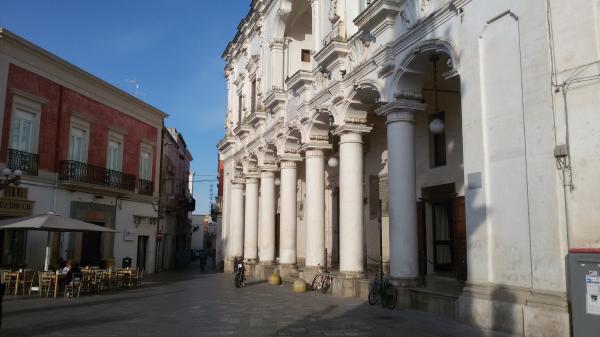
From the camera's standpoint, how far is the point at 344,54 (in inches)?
573

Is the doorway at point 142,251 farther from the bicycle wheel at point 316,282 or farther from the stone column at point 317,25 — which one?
the stone column at point 317,25

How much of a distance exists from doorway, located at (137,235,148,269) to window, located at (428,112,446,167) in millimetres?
15622

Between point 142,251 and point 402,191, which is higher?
point 402,191

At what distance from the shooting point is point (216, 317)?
412 inches

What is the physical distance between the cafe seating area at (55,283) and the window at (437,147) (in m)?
10.5

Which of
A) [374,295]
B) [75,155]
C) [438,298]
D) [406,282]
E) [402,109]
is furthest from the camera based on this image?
[75,155]

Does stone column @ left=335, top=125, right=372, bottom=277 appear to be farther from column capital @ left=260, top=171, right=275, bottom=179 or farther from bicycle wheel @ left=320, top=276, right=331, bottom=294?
column capital @ left=260, top=171, right=275, bottom=179

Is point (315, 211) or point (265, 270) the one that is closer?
point (315, 211)

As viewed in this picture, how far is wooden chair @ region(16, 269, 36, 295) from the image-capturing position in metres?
14.5

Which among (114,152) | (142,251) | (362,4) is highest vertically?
(362,4)

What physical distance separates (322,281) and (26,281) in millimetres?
8424

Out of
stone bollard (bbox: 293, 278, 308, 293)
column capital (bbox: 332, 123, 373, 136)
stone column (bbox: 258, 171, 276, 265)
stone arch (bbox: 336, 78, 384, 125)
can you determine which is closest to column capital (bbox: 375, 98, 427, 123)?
stone arch (bbox: 336, 78, 384, 125)

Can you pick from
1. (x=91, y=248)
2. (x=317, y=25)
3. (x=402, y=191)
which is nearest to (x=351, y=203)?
(x=402, y=191)

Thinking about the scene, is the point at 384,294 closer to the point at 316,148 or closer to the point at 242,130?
the point at 316,148
